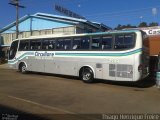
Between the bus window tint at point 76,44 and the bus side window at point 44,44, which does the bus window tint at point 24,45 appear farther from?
the bus window tint at point 76,44

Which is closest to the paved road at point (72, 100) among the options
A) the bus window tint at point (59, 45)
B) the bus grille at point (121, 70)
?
the bus grille at point (121, 70)

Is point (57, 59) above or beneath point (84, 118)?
above

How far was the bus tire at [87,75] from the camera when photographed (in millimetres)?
18953

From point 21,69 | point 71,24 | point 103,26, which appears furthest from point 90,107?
point 103,26

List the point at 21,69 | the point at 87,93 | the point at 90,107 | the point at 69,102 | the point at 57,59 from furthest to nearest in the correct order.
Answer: the point at 21,69
the point at 57,59
the point at 87,93
the point at 69,102
the point at 90,107

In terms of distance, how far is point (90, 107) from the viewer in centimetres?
1137

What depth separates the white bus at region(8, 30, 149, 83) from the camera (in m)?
16.9

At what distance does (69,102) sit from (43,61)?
1062 cm

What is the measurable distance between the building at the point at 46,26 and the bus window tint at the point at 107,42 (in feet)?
66.9

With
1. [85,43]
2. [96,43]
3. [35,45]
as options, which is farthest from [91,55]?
[35,45]

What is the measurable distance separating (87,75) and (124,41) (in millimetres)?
3250

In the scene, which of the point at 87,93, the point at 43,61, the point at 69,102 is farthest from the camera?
the point at 43,61

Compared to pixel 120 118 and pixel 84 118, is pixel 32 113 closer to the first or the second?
pixel 84 118

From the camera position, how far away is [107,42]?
18234mm
